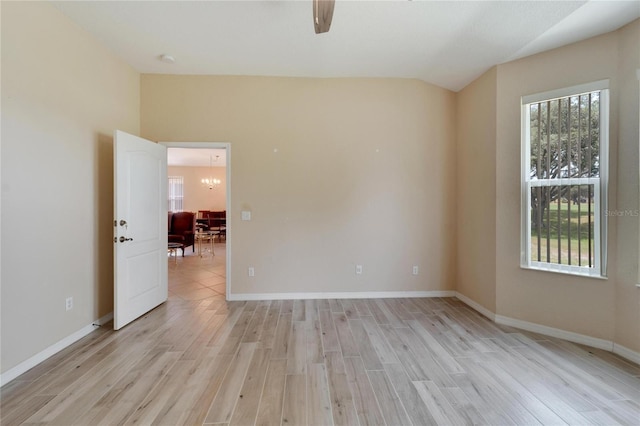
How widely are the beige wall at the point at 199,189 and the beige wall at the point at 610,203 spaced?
9.17 m

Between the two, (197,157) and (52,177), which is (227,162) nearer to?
(52,177)

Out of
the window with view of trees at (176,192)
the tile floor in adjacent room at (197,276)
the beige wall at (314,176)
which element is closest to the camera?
the beige wall at (314,176)

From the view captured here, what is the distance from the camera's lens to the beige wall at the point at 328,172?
3268mm

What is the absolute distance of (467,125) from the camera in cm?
319

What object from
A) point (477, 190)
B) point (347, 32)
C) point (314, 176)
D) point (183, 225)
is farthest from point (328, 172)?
point (183, 225)

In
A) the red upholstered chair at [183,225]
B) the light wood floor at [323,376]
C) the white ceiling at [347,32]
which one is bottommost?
the light wood floor at [323,376]

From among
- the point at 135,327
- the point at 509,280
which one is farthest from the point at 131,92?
the point at 509,280

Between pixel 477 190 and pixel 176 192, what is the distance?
9953 millimetres

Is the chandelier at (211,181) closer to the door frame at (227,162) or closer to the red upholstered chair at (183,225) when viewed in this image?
the red upholstered chair at (183,225)

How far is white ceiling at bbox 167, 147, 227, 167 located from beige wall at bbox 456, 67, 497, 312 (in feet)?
18.7

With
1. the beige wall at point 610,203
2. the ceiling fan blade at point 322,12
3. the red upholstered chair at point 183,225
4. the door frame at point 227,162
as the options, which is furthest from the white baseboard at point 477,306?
the red upholstered chair at point 183,225

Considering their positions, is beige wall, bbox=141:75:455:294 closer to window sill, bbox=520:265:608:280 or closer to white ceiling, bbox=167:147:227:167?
window sill, bbox=520:265:608:280

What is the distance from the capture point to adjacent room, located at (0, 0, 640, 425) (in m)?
1.75

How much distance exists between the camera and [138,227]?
2.74 metres
